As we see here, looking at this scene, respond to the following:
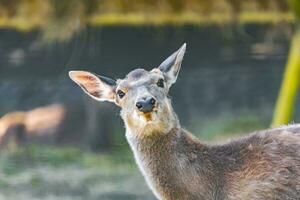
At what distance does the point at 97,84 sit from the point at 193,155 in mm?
716

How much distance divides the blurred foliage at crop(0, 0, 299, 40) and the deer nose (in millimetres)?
6283

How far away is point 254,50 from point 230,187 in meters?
6.74

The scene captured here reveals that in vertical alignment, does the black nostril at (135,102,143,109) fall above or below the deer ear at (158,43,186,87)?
above

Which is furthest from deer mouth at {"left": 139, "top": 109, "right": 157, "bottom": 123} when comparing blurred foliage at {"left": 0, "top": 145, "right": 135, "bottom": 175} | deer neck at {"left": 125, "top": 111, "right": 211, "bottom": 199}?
blurred foliage at {"left": 0, "top": 145, "right": 135, "bottom": 175}

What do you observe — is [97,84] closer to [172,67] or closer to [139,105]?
[172,67]

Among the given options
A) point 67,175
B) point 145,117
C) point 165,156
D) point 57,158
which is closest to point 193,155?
point 165,156

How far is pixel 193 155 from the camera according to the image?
5898 mm

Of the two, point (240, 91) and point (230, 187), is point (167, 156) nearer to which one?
point (230, 187)

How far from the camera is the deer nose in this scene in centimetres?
558

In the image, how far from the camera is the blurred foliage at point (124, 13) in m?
11.9

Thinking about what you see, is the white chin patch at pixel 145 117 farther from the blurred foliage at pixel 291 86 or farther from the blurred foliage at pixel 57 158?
the blurred foliage at pixel 57 158

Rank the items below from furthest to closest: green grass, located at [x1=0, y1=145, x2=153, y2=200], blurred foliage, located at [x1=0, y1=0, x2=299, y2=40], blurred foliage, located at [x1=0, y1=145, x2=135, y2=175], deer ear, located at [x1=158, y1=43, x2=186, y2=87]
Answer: blurred foliage, located at [x1=0, y1=0, x2=299, y2=40], blurred foliage, located at [x1=0, y1=145, x2=135, y2=175], green grass, located at [x1=0, y1=145, x2=153, y2=200], deer ear, located at [x1=158, y1=43, x2=186, y2=87]

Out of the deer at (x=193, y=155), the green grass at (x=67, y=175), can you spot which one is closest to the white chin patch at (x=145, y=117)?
the deer at (x=193, y=155)

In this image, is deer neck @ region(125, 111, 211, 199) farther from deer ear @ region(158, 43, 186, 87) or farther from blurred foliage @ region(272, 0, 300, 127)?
blurred foliage @ region(272, 0, 300, 127)
